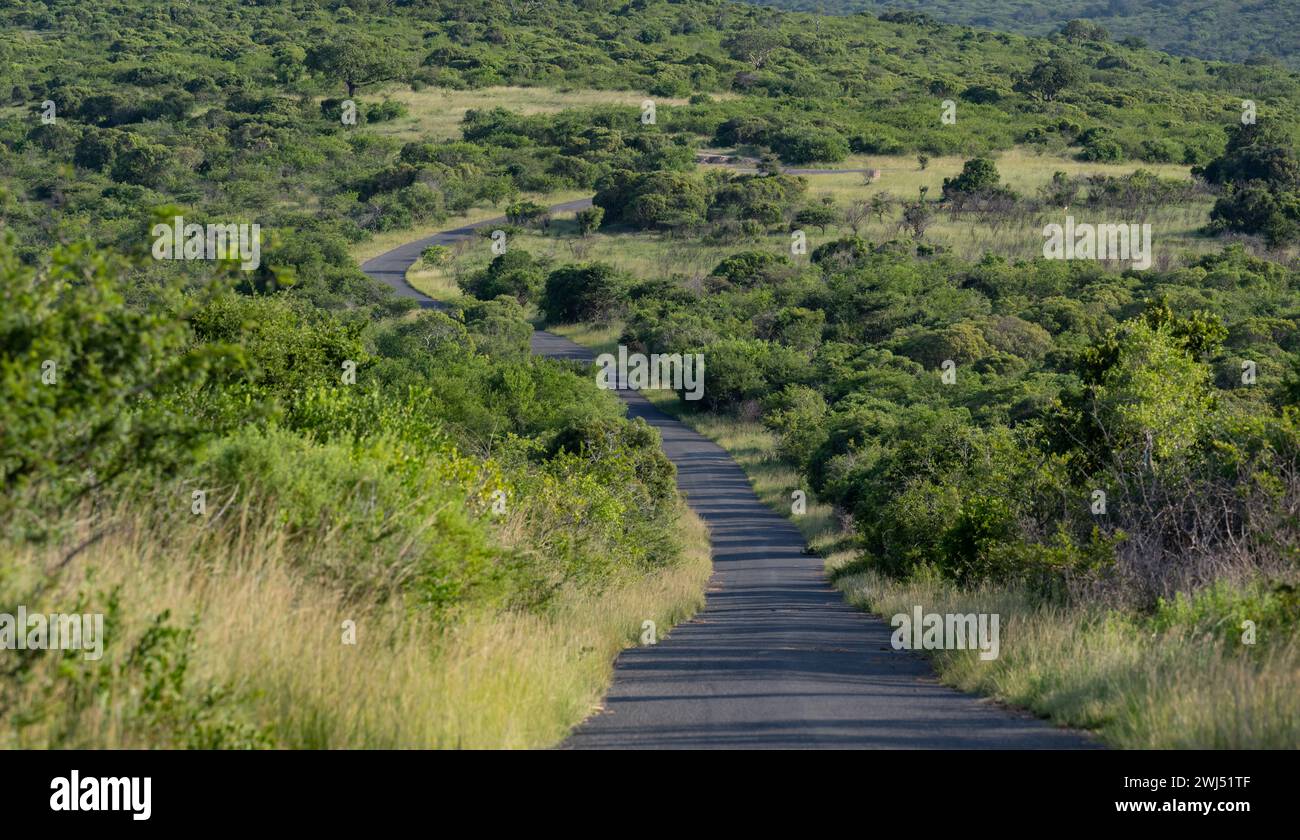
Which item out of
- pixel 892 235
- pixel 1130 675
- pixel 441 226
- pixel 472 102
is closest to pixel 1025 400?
pixel 1130 675

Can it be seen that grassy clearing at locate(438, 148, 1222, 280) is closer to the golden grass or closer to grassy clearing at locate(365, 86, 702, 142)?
grassy clearing at locate(365, 86, 702, 142)

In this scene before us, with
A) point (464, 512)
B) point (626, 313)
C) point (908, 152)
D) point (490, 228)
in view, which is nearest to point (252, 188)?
point (490, 228)

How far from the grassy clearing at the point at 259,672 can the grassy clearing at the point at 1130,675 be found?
339 centimetres

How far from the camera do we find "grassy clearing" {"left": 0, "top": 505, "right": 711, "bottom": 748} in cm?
673

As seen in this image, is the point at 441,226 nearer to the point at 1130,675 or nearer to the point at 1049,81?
the point at 1049,81

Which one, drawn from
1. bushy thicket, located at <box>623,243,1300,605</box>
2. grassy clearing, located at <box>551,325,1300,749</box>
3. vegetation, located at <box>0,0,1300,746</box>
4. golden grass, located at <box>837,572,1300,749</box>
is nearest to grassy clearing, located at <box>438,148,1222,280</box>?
vegetation, located at <box>0,0,1300,746</box>

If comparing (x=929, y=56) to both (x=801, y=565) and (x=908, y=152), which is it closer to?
(x=908, y=152)

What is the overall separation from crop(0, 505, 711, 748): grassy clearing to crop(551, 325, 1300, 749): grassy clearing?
3386mm

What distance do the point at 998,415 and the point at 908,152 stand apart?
7393 centimetres

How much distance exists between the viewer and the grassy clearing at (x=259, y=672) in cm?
673

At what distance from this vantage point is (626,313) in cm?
7350

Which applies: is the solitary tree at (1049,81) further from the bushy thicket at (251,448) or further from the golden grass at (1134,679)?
the golden grass at (1134,679)
